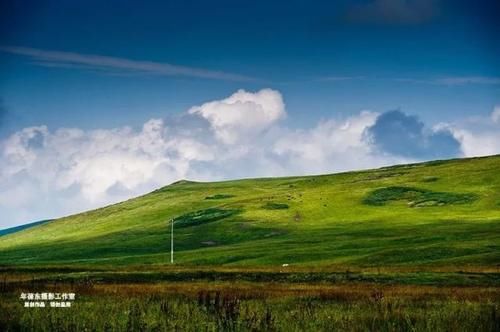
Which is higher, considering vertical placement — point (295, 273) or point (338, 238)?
point (338, 238)

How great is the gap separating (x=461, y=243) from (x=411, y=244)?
34.1 ft

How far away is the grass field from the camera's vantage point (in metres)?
23.0

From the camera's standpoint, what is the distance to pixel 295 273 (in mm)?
67938

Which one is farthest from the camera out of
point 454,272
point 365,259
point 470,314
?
point 365,259

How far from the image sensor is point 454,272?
63.8 m

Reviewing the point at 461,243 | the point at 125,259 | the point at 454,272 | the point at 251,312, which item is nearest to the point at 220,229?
the point at 125,259

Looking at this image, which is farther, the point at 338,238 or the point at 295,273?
the point at 338,238

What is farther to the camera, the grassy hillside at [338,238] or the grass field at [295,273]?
the grassy hillside at [338,238]

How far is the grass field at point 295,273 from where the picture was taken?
75.4 feet

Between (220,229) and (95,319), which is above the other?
(220,229)

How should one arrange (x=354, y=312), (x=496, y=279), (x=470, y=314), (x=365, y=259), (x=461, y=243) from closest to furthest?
1. (x=470, y=314)
2. (x=354, y=312)
3. (x=496, y=279)
4. (x=365, y=259)
5. (x=461, y=243)

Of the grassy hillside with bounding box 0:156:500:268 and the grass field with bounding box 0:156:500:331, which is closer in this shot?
the grass field with bounding box 0:156:500:331

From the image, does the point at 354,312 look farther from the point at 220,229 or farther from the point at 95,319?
the point at 220,229

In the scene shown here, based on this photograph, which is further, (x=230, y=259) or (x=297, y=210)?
(x=297, y=210)
